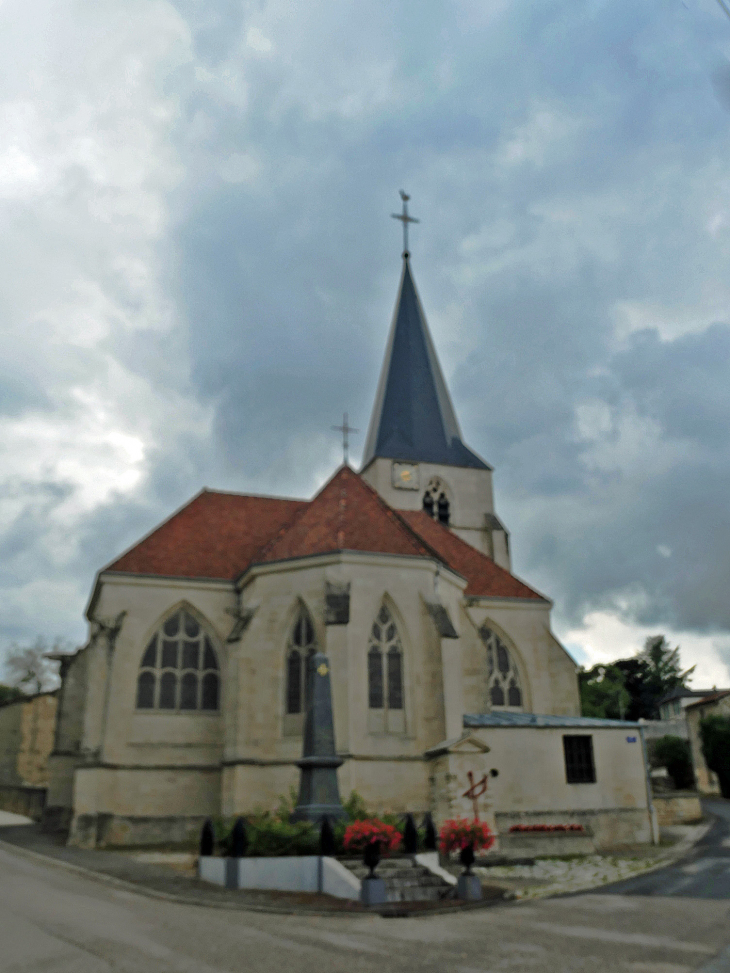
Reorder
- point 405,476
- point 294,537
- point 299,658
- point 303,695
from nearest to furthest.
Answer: point 303,695 < point 299,658 < point 294,537 < point 405,476

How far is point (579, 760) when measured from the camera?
71.9ft

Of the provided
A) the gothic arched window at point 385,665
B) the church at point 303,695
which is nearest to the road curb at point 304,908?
the church at point 303,695

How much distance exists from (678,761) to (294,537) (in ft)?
82.0

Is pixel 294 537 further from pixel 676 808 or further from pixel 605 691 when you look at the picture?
pixel 605 691

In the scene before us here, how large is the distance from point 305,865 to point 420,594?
10387 mm

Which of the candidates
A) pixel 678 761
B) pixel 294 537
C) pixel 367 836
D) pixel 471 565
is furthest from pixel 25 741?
pixel 678 761

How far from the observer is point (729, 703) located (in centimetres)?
4291

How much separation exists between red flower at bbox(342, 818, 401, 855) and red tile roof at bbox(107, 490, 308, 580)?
44.3ft

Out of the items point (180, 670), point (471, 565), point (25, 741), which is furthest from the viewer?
point (25, 741)

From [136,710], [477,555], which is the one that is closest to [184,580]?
[136,710]

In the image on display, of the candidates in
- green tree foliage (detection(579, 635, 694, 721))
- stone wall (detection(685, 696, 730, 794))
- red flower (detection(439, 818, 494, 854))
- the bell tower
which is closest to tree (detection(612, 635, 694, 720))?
green tree foliage (detection(579, 635, 694, 721))

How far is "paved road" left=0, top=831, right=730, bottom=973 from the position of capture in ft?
25.0

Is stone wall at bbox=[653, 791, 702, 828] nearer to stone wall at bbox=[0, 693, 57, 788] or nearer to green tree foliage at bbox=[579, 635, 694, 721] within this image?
stone wall at bbox=[0, 693, 57, 788]

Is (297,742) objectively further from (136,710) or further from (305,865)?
(305,865)
